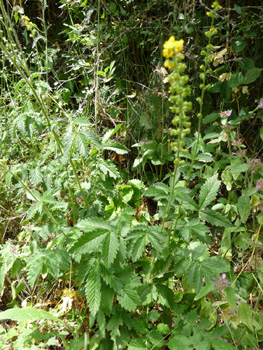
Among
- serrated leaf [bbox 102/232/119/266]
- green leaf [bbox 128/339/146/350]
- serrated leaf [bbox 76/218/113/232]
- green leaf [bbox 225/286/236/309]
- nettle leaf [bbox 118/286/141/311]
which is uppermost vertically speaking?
serrated leaf [bbox 76/218/113/232]

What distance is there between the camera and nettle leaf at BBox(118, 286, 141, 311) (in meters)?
1.25

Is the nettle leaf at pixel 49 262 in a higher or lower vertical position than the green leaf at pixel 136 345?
higher

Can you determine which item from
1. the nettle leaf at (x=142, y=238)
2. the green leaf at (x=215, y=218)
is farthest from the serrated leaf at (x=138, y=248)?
the green leaf at (x=215, y=218)

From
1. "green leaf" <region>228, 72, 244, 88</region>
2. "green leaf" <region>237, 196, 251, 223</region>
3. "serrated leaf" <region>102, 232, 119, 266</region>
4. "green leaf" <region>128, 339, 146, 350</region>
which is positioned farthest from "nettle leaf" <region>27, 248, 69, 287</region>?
"green leaf" <region>228, 72, 244, 88</region>

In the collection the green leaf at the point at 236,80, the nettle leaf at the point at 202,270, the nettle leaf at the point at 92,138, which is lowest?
the nettle leaf at the point at 202,270

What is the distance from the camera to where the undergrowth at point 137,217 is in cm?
127

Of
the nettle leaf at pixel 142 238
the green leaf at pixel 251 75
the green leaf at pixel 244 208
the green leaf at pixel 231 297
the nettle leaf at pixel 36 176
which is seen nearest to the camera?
the green leaf at pixel 231 297

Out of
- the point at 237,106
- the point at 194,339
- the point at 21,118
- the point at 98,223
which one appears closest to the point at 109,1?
the point at 237,106

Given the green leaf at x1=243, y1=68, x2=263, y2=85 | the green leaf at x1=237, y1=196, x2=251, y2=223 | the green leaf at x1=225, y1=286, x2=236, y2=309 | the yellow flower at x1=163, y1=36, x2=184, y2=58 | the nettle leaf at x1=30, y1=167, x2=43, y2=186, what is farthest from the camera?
the green leaf at x1=243, y1=68, x2=263, y2=85

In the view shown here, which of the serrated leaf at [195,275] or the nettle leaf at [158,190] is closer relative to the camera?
the serrated leaf at [195,275]

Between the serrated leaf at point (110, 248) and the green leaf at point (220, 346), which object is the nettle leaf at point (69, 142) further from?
the green leaf at point (220, 346)

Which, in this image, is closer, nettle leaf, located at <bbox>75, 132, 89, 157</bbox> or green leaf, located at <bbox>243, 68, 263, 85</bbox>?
nettle leaf, located at <bbox>75, 132, 89, 157</bbox>

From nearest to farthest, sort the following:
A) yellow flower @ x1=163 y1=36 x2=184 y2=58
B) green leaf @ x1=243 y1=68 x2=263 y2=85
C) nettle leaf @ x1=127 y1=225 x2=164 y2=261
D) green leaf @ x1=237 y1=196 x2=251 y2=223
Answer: yellow flower @ x1=163 y1=36 x2=184 y2=58 → nettle leaf @ x1=127 y1=225 x2=164 y2=261 → green leaf @ x1=237 y1=196 x2=251 y2=223 → green leaf @ x1=243 y1=68 x2=263 y2=85

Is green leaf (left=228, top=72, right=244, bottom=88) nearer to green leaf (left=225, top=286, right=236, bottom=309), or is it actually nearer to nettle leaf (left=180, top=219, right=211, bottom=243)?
nettle leaf (left=180, top=219, right=211, bottom=243)
